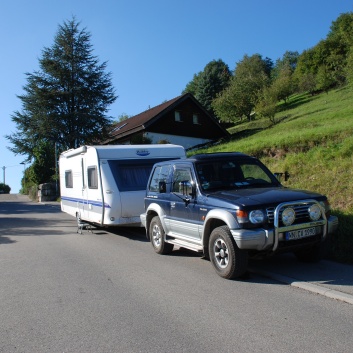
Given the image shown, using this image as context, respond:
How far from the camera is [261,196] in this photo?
6273mm

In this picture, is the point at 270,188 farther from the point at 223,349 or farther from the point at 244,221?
the point at 223,349

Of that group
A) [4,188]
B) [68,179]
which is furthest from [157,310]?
[4,188]

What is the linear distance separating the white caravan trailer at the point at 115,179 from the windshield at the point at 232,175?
367 cm

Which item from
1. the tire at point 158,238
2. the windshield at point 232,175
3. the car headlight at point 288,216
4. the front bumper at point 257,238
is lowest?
the tire at point 158,238

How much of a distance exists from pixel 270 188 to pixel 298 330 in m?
3.18

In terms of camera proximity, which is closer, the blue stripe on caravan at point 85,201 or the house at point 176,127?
the blue stripe on caravan at point 85,201

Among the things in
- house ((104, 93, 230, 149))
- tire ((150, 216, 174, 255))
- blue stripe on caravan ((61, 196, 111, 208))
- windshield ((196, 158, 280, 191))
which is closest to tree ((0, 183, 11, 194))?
house ((104, 93, 230, 149))

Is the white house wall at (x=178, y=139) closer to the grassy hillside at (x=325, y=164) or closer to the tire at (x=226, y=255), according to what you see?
the grassy hillside at (x=325, y=164)

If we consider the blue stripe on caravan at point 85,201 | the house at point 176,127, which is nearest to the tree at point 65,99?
the house at point 176,127

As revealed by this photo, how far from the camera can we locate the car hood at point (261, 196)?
238 inches

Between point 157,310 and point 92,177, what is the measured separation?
6985 mm

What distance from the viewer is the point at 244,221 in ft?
19.4

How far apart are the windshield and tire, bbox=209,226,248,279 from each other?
1.06 m

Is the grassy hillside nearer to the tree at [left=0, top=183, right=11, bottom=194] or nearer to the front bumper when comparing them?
the front bumper
